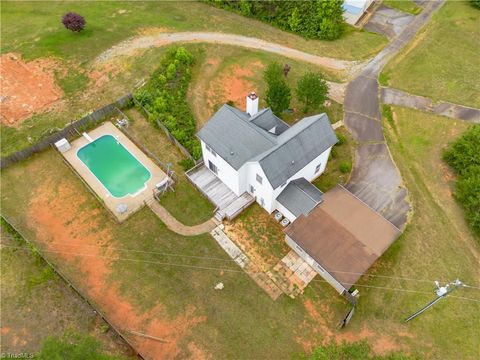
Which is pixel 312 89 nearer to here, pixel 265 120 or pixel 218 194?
pixel 265 120

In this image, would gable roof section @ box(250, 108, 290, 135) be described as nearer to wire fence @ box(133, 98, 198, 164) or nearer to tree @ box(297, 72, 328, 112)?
tree @ box(297, 72, 328, 112)

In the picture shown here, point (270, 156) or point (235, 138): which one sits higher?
point (270, 156)

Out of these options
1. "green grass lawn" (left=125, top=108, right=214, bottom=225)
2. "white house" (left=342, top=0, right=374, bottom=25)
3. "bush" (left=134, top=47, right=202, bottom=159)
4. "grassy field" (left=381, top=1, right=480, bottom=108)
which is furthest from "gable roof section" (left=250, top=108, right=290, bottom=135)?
"white house" (left=342, top=0, right=374, bottom=25)

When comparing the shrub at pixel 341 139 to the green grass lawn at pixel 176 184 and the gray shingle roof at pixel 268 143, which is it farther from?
the green grass lawn at pixel 176 184

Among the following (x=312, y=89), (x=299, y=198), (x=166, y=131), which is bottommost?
(x=166, y=131)

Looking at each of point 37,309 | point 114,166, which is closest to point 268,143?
point 114,166

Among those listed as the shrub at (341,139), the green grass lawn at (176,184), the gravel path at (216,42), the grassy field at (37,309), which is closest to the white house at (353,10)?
the gravel path at (216,42)

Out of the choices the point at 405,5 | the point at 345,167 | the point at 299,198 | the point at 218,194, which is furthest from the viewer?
the point at 405,5
